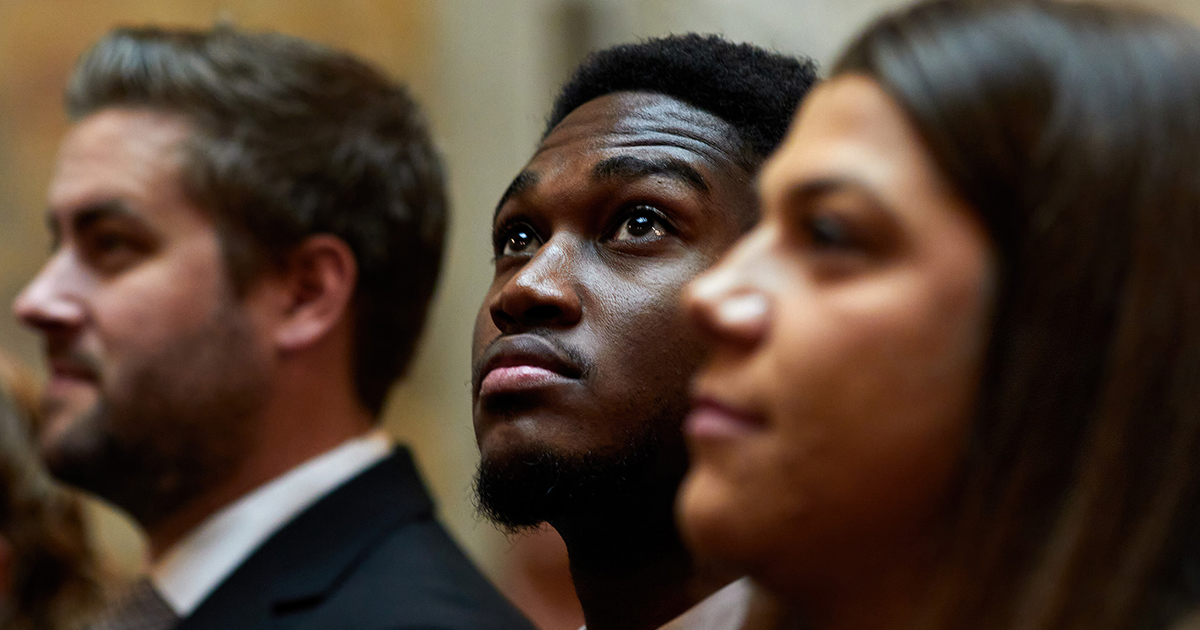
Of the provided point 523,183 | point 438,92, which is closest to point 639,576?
point 523,183

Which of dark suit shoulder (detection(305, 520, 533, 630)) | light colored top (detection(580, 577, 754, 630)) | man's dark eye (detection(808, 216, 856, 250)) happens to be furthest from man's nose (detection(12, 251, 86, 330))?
man's dark eye (detection(808, 216, 856, 250))

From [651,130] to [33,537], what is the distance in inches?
92.7

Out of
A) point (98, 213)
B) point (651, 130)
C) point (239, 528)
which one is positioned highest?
point (651, 130)

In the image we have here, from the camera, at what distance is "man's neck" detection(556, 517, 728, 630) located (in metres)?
1.96

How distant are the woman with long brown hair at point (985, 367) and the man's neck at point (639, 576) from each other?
24.4 inches

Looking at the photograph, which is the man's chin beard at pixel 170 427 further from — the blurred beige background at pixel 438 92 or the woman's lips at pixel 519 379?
the blurred beige background at pixel 438 92

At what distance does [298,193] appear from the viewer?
3.08 metres

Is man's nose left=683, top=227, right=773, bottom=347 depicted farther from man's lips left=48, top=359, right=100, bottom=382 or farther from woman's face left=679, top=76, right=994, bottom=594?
man's lips left=48, top=359, right=100, bottom=382

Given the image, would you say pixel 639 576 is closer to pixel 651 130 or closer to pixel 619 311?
pixel 619 311

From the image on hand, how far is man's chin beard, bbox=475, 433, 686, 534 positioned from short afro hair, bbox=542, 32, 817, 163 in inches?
21.0

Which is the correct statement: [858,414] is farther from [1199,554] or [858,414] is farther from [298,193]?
[298,193]

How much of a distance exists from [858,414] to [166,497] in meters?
2.02

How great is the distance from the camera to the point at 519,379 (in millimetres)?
1897

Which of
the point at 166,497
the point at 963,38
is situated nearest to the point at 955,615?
the point at 963,38
